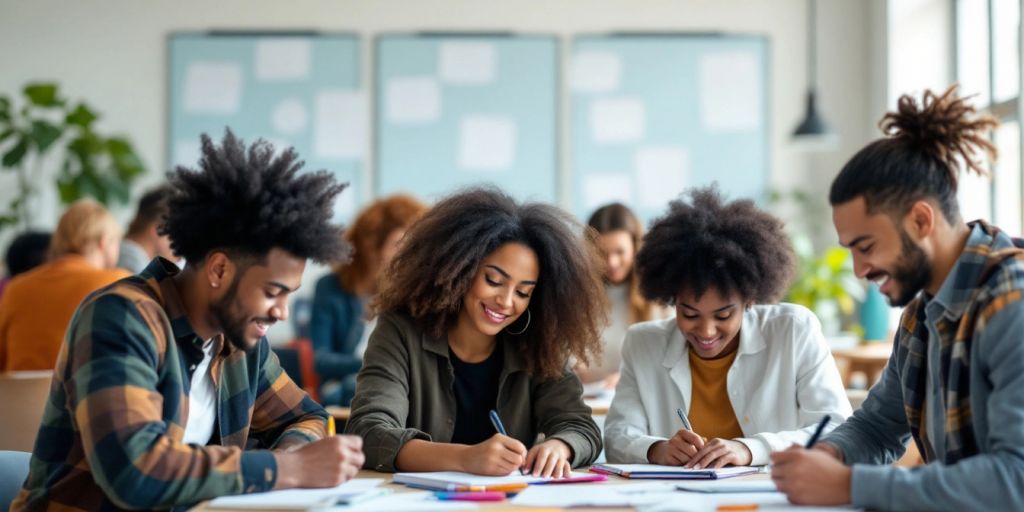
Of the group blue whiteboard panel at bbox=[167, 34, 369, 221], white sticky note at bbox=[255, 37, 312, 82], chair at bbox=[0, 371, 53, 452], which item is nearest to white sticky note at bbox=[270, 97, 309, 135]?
blue whiteboard panel at bbox=[167, 34, 369, 221]

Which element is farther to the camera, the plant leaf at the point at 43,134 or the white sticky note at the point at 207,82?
the white sticky note at the point at 207,82

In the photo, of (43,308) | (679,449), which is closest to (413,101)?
(43,308)

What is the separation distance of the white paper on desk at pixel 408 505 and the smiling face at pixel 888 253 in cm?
76

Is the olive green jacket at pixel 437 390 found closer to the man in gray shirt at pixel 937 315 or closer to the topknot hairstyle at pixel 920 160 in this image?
the man in gray shirt at pixel 937 315

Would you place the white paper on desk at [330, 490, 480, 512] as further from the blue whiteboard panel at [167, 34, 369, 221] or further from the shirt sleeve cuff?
the blue whiteboard panel at [167, 34, 369, 221]

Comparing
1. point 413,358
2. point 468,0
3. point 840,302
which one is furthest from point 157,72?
point 413,358

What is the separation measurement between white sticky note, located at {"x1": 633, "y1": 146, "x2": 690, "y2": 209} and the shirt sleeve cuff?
5693 millimetres

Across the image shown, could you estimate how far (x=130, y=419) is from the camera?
177 cm

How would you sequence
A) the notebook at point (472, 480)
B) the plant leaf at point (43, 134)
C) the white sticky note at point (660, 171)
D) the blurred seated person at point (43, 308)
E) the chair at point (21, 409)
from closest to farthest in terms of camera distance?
the notebook at point (472, 480), the chair at point (21, 409), the blurred seated person at point (43, 308), the plant leaf at point (43, 134), the white sticky note at point (660, 171)

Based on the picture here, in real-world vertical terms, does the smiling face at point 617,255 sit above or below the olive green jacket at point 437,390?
above

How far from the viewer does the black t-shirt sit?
263cm

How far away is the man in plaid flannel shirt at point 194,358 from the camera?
1.77 m

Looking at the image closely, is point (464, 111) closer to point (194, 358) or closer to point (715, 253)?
point (715, 253)

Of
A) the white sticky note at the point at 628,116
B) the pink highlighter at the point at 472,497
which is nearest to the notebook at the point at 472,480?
the pink highlighter at the point at 472,497
